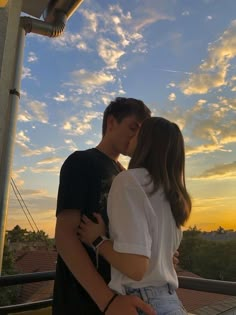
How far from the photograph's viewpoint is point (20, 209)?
11.4 ft

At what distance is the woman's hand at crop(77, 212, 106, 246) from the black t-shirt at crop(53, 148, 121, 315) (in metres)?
0.04

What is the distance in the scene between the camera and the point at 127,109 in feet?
4.48

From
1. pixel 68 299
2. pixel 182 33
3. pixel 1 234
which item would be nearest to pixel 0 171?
pixel 1 234

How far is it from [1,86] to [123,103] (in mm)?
490

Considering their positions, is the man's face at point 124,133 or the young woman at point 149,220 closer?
the young woman at point 149,220

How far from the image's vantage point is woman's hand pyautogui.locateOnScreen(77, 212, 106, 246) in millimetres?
978

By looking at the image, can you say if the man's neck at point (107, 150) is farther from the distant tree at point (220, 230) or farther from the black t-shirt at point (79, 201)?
the distant tree at point (220, 230)

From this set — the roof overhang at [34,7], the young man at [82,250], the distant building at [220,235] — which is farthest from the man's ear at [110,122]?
the distant building at [220,235]

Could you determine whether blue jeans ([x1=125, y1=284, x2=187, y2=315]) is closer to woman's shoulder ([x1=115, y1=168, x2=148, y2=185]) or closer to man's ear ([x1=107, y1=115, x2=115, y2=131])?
woman's shoulder ([x1=115, y1=168, x2=148, y2=185])

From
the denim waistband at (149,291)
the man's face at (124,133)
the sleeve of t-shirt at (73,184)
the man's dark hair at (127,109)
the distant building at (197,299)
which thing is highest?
the man's dark hair at (127,109)

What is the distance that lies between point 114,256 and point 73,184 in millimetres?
263

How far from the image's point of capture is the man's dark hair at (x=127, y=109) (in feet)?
4.46

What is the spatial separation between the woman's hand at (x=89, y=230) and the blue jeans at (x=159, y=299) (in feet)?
0.55

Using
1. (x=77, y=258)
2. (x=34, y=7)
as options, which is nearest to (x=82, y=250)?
(x=77, y=258)
